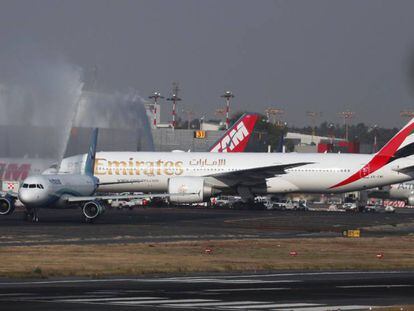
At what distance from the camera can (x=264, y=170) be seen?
100625mm

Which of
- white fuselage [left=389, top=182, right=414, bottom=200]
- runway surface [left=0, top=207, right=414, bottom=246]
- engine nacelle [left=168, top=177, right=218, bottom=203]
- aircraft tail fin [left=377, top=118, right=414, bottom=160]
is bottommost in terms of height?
runway surface [left=0, top=207, right=414, bottom=246]

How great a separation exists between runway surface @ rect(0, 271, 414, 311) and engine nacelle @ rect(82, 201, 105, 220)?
3266 cm

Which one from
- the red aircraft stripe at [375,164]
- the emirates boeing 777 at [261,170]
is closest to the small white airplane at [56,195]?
the emirates boeing 777 at [261,170]

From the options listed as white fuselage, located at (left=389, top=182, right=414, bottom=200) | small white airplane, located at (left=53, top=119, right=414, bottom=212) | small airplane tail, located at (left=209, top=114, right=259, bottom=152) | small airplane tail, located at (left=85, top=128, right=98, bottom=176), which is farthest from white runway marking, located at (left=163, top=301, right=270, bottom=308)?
white fuselage, located at (left=389, top=182, right=414, bottom=200)

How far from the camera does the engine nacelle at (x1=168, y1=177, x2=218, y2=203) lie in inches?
3674

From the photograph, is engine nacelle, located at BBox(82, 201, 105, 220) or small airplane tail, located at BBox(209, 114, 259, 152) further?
small airplane tail, located at BBox(209, 114, 259, 152)

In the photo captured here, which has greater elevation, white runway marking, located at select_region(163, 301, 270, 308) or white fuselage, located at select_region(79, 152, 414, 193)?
white fuselage, located at select_region(79, 152, 414, 193)

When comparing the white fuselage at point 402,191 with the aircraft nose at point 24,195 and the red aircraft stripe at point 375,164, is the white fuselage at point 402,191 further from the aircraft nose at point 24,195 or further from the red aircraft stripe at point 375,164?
the aircraft nose at point 24,195

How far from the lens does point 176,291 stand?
31266 mm

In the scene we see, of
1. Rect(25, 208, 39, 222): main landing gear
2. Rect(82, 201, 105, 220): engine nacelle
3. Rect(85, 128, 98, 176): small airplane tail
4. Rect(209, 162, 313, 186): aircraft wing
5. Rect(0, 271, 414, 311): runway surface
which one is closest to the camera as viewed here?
Rect(0, 271, 414, 311): runway surface

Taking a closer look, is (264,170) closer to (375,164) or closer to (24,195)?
(375,164)

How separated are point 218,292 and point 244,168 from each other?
71510mm

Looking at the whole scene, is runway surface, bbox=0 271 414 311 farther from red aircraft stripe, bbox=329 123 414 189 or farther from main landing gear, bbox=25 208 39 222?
red aircraft stripe, bbox=329 123 414 189

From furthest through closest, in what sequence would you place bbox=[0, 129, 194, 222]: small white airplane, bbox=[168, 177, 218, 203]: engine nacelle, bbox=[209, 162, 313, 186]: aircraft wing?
bbox=[209, 162, 313, 186]: aircraft wing → bbox=[168, 177, 218, 203]: engine nacelle → bbox=[0, 129, 194, 222]: small white airplane
